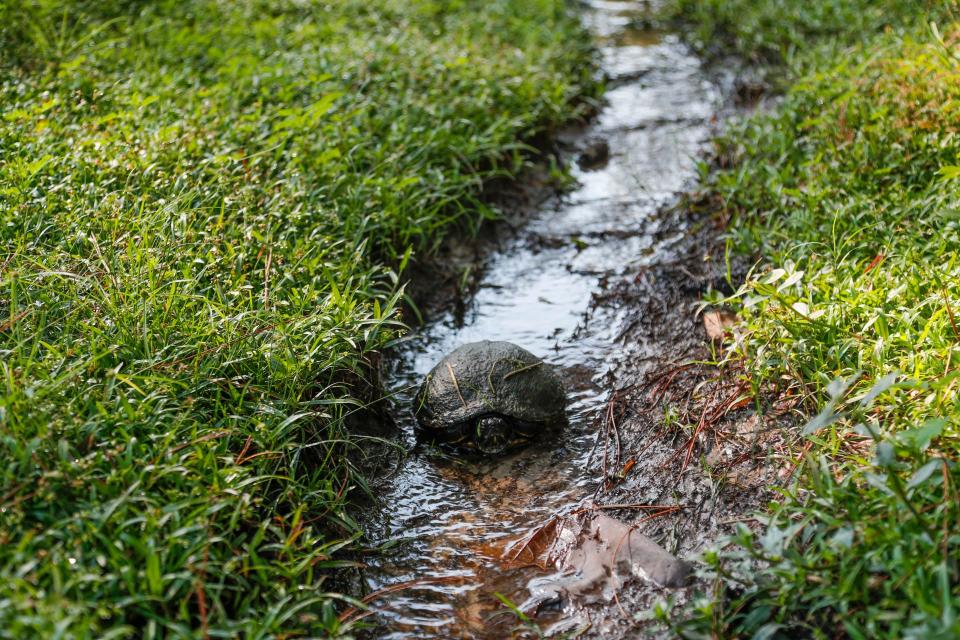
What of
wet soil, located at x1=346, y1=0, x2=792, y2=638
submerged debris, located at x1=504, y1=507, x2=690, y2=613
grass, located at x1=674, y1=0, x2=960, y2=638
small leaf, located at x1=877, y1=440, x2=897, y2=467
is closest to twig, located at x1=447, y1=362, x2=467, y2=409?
wet soil, located at x1=346, y1=0, x2=792, y2=638

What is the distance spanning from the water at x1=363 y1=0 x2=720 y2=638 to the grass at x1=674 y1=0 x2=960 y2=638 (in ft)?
2.00

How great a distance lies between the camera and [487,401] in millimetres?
3135

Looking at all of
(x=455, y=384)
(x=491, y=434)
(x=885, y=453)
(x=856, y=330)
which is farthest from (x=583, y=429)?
(x=885, y=453)

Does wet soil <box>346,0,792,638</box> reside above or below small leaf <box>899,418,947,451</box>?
below

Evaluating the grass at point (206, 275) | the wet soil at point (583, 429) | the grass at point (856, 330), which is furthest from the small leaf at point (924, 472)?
the grass at point (206, 275)

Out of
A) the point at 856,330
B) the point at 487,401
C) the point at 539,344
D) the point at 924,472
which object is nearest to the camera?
the point at 924,472

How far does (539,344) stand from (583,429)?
0.67 metres

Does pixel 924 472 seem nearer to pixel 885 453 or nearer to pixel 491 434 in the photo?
pixel 885 453

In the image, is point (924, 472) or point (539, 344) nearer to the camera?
point (924, 472)

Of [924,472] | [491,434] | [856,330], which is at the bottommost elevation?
[491,434]

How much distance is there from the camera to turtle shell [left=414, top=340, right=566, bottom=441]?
3139mm

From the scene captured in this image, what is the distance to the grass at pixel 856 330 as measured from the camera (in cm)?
203

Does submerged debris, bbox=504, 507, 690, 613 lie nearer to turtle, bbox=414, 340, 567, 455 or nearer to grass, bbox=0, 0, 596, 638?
turtle, bbox=414, 340, 567, 455

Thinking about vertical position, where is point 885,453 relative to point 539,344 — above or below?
above
